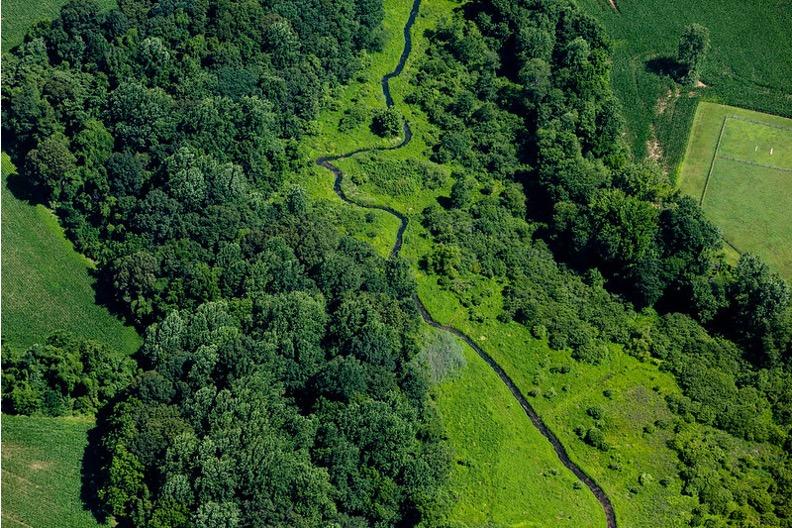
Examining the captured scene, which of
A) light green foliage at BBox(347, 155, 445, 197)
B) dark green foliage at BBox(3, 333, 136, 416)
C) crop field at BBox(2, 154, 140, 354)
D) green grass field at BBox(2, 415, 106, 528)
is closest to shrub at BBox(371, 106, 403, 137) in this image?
light green foliage at BBox(347, 155, 445, 197)

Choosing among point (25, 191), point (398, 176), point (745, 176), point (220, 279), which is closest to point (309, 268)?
point (220, 279)

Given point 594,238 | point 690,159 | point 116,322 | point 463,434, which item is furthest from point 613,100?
point 116,322

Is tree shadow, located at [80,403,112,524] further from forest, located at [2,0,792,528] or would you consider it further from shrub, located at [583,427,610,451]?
shrub, located at [583,427,610,451]

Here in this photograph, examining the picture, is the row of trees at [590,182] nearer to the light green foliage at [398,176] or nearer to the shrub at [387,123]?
the light green foliage at [398,176]

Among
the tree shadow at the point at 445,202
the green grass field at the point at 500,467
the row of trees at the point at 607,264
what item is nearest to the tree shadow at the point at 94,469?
the green grass field at the point at 500,467

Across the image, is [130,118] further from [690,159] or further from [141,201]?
[690,159]
